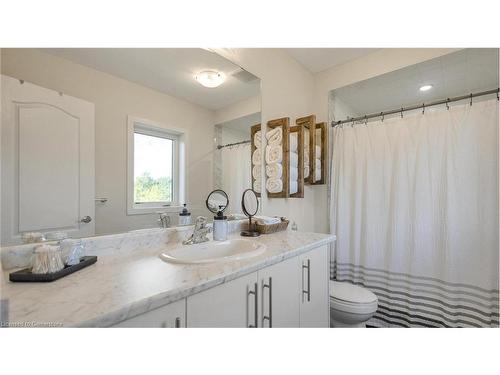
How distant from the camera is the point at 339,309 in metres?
1.48

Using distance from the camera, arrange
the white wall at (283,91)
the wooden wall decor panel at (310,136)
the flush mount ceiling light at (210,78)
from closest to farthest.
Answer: the flush mount ceiling light at (210,78), the white wall at (283,91), the wooden wall decor panel at (310,136)

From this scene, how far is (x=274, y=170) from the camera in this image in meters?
1.75

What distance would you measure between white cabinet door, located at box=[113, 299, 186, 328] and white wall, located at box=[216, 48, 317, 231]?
1185 mm

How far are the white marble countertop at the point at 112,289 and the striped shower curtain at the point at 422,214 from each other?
52.3 inches

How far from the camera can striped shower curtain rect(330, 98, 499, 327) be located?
145 centimetres

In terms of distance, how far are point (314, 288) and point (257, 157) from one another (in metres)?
0.97

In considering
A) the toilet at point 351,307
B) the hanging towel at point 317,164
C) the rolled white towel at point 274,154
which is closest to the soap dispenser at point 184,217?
the rolled white towel at point 274,154

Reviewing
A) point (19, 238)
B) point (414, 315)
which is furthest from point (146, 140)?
point (414, 315)

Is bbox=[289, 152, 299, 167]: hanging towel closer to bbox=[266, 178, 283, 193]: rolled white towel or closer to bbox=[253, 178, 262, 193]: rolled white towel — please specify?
bbox=[266, 178, 283, 193]: rolled white towel

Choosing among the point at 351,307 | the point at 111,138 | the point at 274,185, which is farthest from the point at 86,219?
the point at 351,307

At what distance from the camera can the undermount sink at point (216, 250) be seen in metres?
1.00

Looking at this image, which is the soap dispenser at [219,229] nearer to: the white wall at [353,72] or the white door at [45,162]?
the white door at [45,162]
